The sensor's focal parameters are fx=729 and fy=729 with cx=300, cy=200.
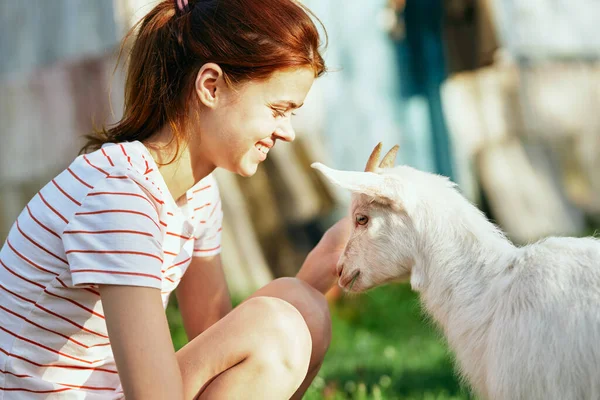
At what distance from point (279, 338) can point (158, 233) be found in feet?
1.45

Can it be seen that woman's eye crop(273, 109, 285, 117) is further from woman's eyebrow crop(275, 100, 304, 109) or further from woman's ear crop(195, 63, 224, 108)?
woman's ear crop(195, 63, 224, 108)

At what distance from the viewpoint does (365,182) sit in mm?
2064

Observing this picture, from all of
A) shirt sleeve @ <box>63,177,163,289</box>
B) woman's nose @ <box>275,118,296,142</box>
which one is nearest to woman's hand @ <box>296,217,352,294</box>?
woman's nose @ <box>275,118,296,142</box>

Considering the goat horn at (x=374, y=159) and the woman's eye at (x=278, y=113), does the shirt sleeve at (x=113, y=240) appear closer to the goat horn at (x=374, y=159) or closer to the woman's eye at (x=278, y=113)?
the woman's eye at (x=278, y=113)

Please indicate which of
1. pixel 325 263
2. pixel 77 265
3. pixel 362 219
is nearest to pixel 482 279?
pixel 362 219

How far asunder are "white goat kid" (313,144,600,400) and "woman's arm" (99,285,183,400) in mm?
609

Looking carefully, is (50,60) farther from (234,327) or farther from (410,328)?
(234,327)

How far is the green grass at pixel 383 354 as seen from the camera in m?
2.96

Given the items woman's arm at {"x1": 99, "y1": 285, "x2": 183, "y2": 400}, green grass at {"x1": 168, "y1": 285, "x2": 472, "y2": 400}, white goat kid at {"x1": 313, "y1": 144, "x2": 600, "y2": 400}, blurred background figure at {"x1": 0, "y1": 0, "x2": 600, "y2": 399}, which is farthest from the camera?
blurred background figure at {"x1": 0, "y1": 0, "x2": 600, "y2": 399}

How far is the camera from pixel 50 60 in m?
4.68

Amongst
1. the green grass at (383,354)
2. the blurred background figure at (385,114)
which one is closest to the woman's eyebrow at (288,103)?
the green grass at (383,354)

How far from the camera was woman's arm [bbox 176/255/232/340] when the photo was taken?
93.8 inches

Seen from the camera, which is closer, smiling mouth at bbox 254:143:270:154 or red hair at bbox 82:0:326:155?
red hair at bbox 82:0:326:155

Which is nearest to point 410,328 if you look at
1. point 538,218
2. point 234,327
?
point 538,218
